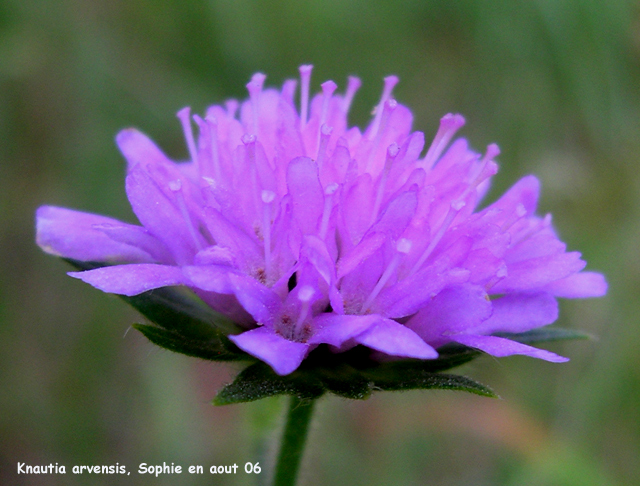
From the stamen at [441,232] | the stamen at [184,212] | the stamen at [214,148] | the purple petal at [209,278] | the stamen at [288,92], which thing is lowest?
the purple petal at [209,278]

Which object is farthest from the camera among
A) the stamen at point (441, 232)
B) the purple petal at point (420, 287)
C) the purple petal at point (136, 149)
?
the purple petal at point (136, 149)

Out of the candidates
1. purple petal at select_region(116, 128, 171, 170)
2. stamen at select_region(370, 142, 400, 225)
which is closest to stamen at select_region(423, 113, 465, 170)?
stamen at select_region(370, 142, 400, 225)

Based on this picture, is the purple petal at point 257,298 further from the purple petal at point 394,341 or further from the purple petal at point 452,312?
the purple petal at point 452,312

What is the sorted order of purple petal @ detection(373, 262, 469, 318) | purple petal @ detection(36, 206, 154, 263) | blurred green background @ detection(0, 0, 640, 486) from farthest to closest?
blurred green background @ detection(0, 0, 640, 486)
purple petal @ detection(36, 206, 154, 263)
purple petal @ detection(373, 262, 469, 318)

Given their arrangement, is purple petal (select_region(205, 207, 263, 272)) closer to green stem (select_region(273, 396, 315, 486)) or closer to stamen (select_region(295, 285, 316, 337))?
stamen (select_region(295, 285, 316, 337))

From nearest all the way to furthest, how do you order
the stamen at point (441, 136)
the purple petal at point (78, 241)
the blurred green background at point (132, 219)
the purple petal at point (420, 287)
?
the purple petal at point (420, 287), the purple petal at point (78, 241), the stamen at point (441, 136), the blurred green background at point (132, 219)

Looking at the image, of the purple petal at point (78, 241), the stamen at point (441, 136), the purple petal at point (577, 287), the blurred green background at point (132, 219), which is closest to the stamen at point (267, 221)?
the purple petal at point (78, 241)

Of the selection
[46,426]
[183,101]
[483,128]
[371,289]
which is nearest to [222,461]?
[46,426]

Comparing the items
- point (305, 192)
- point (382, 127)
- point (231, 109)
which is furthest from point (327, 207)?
point (231, 109)
